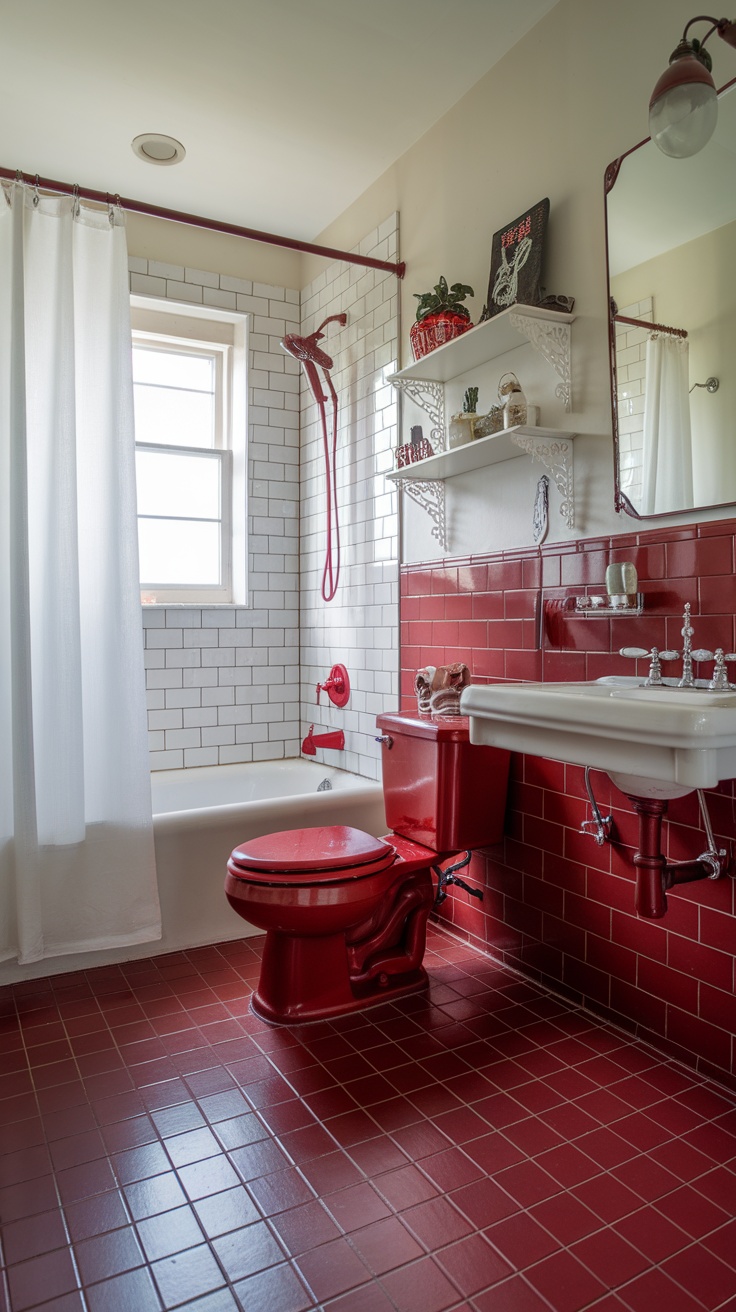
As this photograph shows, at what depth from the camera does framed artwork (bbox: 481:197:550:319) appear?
2.23 meters

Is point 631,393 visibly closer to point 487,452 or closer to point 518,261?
point 487,452

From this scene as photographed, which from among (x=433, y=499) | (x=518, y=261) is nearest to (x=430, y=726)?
(x=433, y=499)

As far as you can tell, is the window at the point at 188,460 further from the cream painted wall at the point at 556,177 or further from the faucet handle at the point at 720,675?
the faucet handle at the point at 720,675

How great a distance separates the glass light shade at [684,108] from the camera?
1.50m

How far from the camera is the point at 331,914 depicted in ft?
6.57

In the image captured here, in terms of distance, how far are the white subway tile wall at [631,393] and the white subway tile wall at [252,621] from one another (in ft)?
6.55

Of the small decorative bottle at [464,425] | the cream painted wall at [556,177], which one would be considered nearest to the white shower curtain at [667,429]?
the cream painted wall at [556,177]

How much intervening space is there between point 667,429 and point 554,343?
0.45 metres

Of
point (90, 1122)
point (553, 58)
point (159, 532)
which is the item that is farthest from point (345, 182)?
point (90, 1122)

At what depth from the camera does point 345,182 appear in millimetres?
3139

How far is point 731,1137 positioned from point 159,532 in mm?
2964

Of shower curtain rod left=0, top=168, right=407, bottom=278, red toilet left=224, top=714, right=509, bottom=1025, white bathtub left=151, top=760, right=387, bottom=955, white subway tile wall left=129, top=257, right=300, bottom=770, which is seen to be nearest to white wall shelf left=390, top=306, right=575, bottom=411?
shower curtain rod left=0, top=168, right=407, bottom=278

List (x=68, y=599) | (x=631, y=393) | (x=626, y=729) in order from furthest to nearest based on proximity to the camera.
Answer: (x=68, y=599), (x=631, y=393), (x=626, y=729)

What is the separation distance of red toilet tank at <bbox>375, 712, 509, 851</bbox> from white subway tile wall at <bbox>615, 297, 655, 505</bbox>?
0.79m
